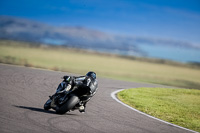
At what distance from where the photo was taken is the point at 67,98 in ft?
28.9

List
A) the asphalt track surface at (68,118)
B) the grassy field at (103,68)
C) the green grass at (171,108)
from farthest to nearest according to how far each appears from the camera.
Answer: the grassy field at (103,68)
the green grass at (171,108)
the asphalt track surface at (68,118)

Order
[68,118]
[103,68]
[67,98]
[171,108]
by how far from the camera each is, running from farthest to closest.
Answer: [103,68], [171,108], [67,98], [68,118]

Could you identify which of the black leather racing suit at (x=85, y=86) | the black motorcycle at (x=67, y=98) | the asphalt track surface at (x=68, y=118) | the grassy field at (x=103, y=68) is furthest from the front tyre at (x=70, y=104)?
the grassy field at (x=103, y=68)

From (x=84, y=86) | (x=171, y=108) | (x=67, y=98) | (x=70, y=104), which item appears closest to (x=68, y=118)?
(x=70, y=104)

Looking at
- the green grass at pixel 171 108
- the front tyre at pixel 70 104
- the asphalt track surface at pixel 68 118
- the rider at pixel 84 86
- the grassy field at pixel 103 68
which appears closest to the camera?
the asphalt track surface at pixel 68 118

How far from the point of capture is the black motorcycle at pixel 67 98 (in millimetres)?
8711

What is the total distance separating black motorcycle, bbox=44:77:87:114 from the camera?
871cm

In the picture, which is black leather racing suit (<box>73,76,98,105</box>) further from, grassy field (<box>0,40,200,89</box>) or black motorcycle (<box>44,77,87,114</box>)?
grassy field (<box>0,40,200,89</box>)

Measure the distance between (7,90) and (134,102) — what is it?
4.94 meters

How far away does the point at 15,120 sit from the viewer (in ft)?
25.2

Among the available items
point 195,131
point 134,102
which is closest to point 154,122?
point 195,131

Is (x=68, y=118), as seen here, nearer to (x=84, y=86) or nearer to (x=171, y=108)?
(x=84, y=86)

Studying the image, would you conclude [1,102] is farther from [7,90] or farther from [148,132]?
[148,132]

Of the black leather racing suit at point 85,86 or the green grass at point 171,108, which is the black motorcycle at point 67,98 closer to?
the black leather racing suit at point 85,86
